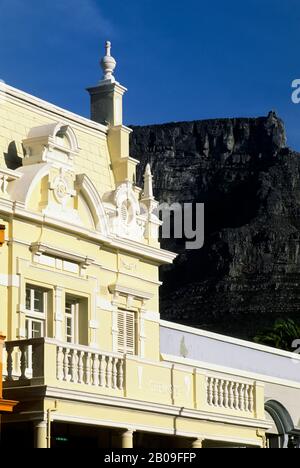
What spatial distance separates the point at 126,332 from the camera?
31094 mm

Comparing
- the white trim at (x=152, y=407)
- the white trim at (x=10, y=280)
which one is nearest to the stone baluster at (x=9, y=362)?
the white trim at (x=152, y=407)

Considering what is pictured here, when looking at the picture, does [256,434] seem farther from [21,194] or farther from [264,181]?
[264,181]

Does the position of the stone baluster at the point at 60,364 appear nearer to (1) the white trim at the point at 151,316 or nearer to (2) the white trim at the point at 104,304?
(2) the white trim at the point at 104,304

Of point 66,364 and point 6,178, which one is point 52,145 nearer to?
point 6,178

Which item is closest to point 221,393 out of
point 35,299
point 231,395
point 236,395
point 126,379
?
point 231,395

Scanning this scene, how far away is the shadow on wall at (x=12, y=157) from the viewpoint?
28.7 m

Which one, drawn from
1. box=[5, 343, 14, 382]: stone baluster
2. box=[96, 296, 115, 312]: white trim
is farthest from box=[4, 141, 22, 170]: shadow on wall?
box=[5, 343, 14, 382]: stone baluster

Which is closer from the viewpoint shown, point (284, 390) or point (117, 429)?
point (117, 429)

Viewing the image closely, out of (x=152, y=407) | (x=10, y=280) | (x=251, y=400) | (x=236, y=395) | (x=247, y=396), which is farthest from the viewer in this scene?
(x=251, y=400)

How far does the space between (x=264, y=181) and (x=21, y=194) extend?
A: 545ft

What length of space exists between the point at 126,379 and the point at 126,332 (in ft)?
13.2

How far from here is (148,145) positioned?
188 metres
